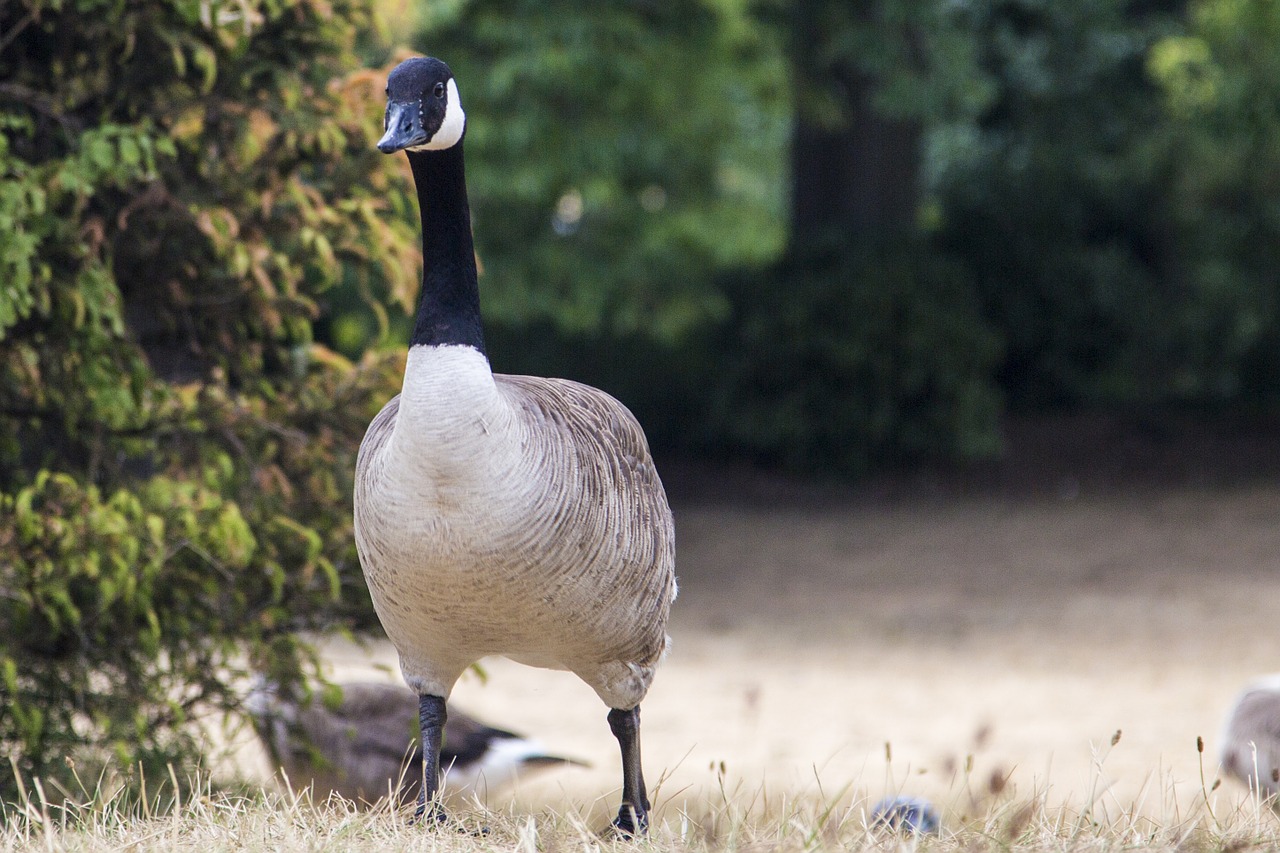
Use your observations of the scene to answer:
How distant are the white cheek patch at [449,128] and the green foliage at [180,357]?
46.4 inches

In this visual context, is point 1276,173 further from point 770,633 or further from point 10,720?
point 10,720

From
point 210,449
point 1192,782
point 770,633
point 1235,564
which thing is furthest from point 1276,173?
point 210,449

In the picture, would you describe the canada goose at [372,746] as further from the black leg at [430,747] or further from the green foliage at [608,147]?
the green foliage at [608,147]

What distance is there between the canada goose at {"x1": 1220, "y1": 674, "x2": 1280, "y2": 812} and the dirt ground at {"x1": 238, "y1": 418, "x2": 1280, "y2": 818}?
0.60ft

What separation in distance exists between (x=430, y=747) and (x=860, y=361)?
9.70 metres

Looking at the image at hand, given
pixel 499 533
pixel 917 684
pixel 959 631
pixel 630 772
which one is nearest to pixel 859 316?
pixel 959 631

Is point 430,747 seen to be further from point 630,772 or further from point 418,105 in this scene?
point 418,105

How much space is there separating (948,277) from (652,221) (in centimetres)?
330

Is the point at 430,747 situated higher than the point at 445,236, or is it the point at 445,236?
the point at 445,236

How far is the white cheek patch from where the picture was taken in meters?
3.38

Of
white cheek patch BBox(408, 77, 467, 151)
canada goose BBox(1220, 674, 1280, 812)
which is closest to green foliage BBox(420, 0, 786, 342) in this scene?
canada goose BBox(1220, 674, 1280, 812)

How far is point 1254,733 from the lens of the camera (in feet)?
19.2

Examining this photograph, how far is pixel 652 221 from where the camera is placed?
38.5 feet

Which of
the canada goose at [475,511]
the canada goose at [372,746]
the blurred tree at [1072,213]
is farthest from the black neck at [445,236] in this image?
the blurred tree at [1072,213]
